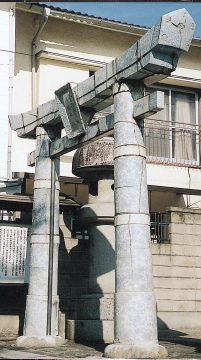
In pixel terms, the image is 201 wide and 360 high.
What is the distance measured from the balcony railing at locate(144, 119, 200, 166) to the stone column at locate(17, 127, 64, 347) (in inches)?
283

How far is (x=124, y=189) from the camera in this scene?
33.7ft

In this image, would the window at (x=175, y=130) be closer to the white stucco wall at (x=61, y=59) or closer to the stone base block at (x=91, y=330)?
the white stucco wall at (x=61, y=59)

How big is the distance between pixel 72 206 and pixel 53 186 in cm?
157

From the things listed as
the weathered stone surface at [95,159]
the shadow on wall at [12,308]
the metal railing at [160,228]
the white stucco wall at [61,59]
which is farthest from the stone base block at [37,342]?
the white stucco wall at [61,59]

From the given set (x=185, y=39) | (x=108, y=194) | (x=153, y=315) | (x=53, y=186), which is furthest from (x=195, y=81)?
(x=153, y=315)

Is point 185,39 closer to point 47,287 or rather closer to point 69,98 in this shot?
point 69,98

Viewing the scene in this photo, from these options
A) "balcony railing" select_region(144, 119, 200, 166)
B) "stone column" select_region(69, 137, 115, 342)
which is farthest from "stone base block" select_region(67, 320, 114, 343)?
"balcony railing" select_region(144, 119, 200, 166)

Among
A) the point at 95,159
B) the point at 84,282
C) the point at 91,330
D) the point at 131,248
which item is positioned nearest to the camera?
the point at 131,248

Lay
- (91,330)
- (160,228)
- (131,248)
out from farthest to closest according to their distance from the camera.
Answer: (160,228) → (91,330) → (131,248)

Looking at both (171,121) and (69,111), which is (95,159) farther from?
(171,121)

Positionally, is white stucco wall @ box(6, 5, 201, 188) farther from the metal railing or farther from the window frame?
the metal railing

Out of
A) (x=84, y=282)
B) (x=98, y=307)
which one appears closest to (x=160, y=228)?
(x=84, y=282)

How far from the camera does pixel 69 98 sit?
12.1 metres

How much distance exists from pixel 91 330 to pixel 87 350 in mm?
2156
